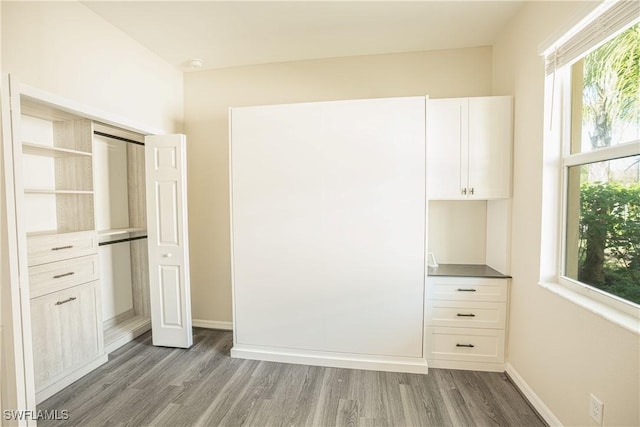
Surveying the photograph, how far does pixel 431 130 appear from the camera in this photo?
2293 millimetres

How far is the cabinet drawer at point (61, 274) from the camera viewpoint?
1.86 meters

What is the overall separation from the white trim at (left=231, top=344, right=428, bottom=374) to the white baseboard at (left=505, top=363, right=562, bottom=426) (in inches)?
25.4

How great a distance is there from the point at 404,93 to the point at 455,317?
6.88 ft

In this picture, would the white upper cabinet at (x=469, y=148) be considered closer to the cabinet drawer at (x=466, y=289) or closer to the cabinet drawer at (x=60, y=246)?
the cabinet drawer at (x=466, y=289)

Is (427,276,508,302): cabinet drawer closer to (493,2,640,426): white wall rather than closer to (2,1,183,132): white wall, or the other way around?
(493,2,640,426): white wall

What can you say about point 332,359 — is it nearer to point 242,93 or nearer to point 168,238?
point 168,238

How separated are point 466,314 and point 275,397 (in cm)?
163

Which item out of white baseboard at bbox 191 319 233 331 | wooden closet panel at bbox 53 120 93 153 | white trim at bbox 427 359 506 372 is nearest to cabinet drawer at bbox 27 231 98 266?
wooden closet panel at bbox 53 120 93 153

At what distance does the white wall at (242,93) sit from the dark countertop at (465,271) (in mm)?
1617

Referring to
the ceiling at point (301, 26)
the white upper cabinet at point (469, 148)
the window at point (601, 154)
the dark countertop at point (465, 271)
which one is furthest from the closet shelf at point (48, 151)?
the window at point (601, 154)

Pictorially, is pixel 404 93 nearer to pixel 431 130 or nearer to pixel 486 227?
pixel 431 130

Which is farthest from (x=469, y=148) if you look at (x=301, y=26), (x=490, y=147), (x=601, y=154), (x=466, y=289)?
(x=301, y=26)

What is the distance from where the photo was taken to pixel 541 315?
179cm

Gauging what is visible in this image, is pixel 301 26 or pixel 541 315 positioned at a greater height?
pixel 301 26
